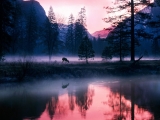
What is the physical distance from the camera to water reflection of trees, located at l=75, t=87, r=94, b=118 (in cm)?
1445

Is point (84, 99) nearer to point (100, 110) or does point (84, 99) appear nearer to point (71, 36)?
point (100, 110)

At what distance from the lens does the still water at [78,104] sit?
504 inches

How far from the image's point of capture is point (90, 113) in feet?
43.7

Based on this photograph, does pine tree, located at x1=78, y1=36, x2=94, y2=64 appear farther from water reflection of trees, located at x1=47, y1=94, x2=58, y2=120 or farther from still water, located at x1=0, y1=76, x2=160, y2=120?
water reflection of trees, located at x1=47, y1=94, x2=58, y2=120

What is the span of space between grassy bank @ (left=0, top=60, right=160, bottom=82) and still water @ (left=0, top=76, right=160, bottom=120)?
109 inches

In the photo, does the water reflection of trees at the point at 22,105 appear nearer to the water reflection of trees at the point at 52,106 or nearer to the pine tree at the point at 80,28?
the water reflection of trees at the point at 52,106

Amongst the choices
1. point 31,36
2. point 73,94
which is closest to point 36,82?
point 73,94

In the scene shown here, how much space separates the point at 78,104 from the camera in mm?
15867

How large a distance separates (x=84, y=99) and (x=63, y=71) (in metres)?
→ 11.1

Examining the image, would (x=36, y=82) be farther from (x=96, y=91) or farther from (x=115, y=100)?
(x=115, y=100)

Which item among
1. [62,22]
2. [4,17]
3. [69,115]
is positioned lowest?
[69,115]

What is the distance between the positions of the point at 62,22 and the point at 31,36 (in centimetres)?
1302

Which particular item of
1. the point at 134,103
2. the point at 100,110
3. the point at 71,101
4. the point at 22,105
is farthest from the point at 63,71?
the point at 100,110

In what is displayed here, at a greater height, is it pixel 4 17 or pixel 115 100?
pixel 4 17
